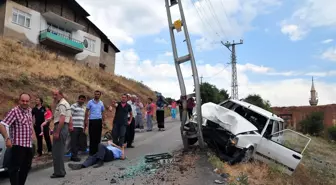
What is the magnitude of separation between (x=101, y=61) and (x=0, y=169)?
39344 mm

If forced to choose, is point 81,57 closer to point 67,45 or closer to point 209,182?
point 67,45

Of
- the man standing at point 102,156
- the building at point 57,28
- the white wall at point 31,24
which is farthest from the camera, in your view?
the building at point 57,28

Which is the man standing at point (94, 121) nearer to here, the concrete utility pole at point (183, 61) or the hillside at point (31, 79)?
the concrete utility pole at point (183, 61)

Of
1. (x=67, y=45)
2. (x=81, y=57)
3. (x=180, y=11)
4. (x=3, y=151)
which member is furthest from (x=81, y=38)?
(x=3, y=151)

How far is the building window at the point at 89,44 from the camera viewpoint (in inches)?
1610

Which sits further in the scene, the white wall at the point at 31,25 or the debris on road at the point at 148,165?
the white wall at the point at 31,25

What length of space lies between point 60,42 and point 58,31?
10.9 ft

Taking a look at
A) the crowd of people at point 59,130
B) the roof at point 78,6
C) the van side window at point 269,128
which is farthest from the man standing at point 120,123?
the roof at point 78,6

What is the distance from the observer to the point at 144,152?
367 inches

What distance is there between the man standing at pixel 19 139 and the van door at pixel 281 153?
5.94 m

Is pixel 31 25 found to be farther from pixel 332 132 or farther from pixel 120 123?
pixel 332 132

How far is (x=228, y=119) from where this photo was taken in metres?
8.87

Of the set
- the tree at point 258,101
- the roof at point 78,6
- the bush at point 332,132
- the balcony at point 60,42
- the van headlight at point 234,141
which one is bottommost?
the bush at point 332,132

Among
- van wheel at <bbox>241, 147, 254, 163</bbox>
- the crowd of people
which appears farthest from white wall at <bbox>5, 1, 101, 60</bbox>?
van wheel at <bbox>241, 147, 254, 163</bbox>
